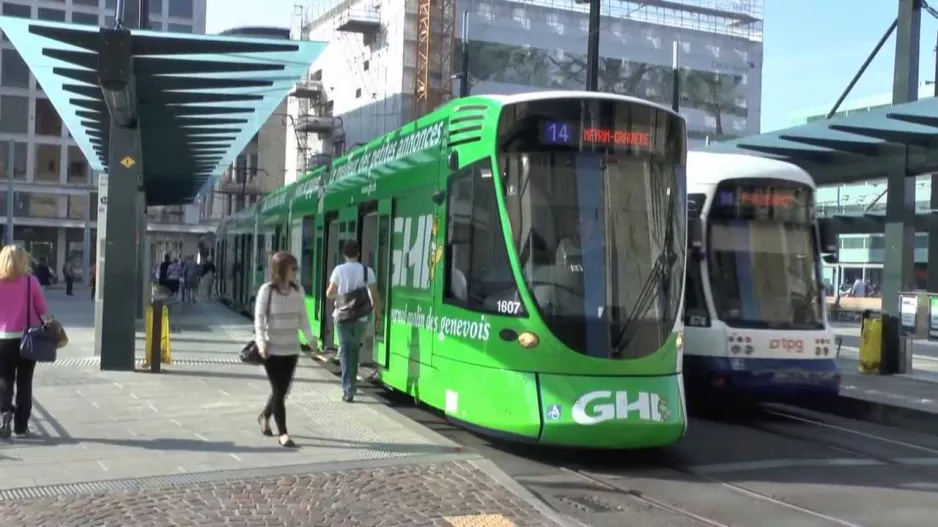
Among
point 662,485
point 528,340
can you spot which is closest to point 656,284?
point 528,340

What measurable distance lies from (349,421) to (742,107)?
240ft

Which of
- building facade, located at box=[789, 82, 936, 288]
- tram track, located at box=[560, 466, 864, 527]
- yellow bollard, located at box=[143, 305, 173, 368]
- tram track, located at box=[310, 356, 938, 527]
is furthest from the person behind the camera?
building facade, located at box=[789, 82, 936, 288]

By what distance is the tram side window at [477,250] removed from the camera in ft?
29.6

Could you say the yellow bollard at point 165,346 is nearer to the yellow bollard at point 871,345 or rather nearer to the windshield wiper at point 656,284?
the windshield wiper at point 656,284

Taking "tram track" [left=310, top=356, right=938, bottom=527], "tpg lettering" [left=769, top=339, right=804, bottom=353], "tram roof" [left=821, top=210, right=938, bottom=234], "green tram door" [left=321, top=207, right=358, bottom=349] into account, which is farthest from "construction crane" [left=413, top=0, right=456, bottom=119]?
"tram track" [left=310, top=356, right=938, bottom=527]

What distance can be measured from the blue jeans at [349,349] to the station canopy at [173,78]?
3813mm

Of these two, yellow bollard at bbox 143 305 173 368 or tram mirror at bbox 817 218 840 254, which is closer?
tram mirror at bbox 817 218 840 254

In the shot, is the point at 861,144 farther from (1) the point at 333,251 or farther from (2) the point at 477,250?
(2) the point at 477,250

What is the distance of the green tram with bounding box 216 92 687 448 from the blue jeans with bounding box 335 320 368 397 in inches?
57.9

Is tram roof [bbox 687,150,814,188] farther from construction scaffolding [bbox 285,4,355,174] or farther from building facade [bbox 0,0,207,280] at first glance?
construction scaffolding [bbox 285,4,355,174]

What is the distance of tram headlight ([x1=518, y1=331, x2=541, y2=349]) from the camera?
876 cm

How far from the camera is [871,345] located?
57.2 feet

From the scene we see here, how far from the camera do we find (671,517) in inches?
292

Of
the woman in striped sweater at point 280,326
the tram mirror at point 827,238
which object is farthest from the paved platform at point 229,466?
the tram mirror at point 827,238
